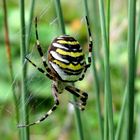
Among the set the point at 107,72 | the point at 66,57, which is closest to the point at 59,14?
the point at 66,57

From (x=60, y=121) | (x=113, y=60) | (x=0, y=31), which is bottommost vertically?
(x=60, y=121)

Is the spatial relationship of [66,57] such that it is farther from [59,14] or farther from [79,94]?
[79,94]

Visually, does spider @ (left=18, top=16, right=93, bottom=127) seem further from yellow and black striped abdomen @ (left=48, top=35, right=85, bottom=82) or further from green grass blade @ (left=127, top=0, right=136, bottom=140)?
green grass blade @ (left=127, top=0, right=136, bottom=140)

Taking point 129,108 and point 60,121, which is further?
point 60,121

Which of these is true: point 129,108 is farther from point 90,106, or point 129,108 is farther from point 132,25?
point 90,106

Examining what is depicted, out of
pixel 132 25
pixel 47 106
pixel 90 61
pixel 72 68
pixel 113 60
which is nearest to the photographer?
pixel 132 25

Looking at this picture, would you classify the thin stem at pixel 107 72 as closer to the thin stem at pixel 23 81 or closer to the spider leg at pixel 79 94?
the thin stem at pixel 23 81

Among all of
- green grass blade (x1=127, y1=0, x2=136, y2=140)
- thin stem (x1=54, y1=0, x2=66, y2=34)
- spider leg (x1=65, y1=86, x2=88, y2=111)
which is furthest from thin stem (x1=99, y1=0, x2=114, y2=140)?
spider leg (x1=65, y1=86, x2=88, y2=111)

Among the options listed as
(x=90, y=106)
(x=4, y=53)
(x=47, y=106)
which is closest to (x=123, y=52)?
(x=90, y=106)
